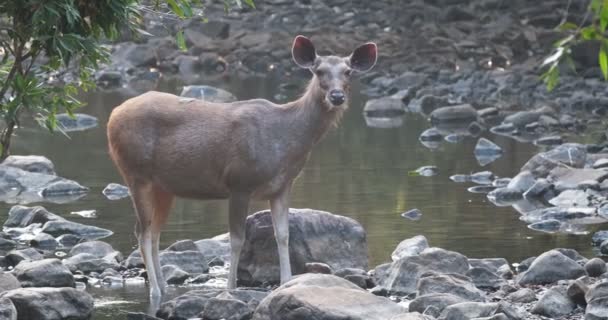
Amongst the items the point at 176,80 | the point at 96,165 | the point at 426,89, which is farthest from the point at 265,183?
the point at 176,80

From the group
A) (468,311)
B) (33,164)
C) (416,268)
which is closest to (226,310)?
(468,311)

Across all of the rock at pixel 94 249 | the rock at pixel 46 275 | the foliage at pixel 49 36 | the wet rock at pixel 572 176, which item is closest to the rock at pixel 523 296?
the foliage at pixel 49 36

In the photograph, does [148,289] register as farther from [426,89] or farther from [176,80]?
[176,80]

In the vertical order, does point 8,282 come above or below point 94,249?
above

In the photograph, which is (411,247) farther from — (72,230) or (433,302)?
(72,230)

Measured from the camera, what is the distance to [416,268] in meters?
12.8

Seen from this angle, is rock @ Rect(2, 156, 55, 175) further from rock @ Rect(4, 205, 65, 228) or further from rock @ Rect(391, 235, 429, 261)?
rock @ Rect(391, 235, 429, 261)

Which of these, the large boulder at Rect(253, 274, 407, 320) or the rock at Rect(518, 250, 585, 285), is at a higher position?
the large boulder at Rect(253, 274, 407, 320)

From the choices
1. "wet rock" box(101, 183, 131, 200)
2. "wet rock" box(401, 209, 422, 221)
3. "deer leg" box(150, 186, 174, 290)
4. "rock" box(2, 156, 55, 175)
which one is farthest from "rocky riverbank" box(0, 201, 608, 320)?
"rock" box(2, 156, 55, 175)

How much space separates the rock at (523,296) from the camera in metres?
12.1

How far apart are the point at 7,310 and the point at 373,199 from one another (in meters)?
8.85

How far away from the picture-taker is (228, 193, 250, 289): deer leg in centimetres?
1251

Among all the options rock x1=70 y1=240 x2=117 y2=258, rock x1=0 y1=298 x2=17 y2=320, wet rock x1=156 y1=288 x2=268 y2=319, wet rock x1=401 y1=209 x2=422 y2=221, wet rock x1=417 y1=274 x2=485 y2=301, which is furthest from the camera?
wet rock x1=401 y1=209 x2=422 y2=221

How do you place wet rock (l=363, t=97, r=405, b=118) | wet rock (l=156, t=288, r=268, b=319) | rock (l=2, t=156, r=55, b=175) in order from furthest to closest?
wet rock (l=363, t=97, r=405, b=118)
rock (l=2, t=156, r=55, b=175)
wet rock (l=156, t=288, r=268, b=319)
